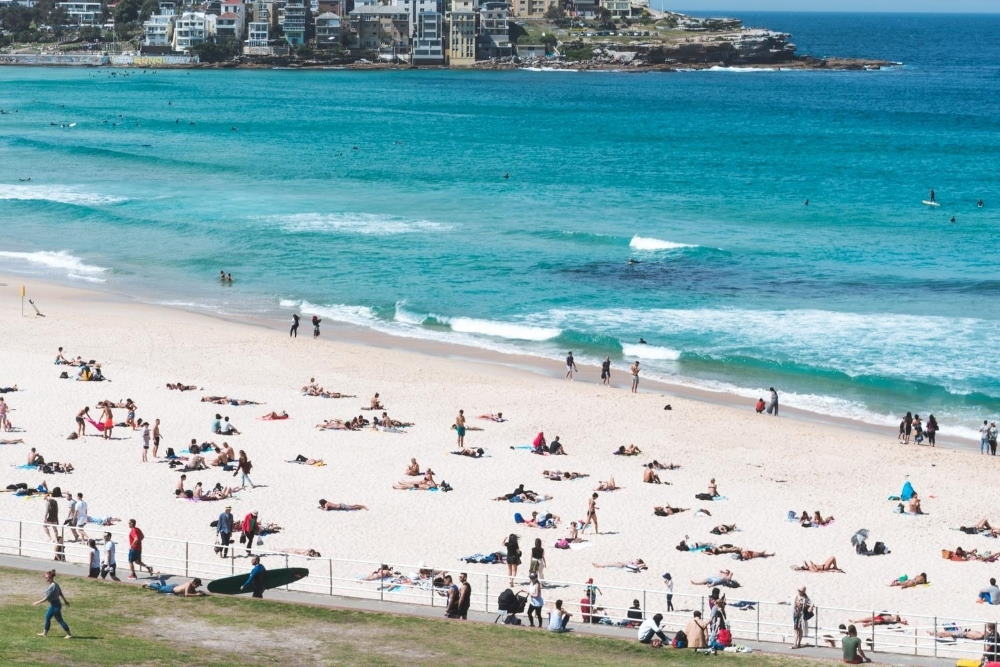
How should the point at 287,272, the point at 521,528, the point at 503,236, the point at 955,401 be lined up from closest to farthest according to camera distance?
the point at 521,528 → the point at 955,401 → the point at 287,272 → the point at 503,236

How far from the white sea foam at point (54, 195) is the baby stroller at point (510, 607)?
186ft

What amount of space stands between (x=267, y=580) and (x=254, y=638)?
230cm

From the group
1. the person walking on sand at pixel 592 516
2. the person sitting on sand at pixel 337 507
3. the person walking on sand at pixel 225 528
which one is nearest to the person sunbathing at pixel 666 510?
the person walking on sand at pixel 592 516

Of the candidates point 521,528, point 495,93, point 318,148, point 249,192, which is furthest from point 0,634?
point 495,93

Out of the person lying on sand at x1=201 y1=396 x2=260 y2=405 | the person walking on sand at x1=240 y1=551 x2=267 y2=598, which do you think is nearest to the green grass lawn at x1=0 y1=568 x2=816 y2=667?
the person walking on sand at x1=240 y1=551 x2=267 y2=598

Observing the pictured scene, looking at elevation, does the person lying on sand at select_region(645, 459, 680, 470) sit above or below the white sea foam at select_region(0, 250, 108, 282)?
below

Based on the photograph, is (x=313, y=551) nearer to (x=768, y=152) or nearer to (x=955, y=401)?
(x=955, y=401)

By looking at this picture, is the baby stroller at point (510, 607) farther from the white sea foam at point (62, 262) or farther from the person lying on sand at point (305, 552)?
the white sea foam at point (62, 262)

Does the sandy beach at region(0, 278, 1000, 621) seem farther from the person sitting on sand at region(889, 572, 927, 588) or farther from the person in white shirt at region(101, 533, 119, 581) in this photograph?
the person in white shirt at region(101, 533, 119, 581)

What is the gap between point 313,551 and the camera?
24.1 metres

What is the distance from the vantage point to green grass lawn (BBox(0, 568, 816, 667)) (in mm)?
17578

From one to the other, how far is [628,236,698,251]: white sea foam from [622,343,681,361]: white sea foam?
1649cm

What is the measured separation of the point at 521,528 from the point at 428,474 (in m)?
3.28

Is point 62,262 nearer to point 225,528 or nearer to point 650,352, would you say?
point 650,352
